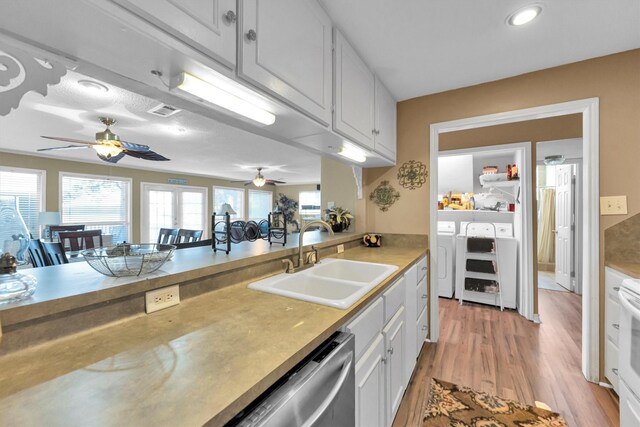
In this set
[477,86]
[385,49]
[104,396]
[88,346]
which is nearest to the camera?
[104,396]

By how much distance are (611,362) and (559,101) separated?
1.79m

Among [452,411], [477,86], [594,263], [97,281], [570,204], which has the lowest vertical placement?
[452,411]

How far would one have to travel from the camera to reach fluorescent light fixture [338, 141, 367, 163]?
5.64 ft

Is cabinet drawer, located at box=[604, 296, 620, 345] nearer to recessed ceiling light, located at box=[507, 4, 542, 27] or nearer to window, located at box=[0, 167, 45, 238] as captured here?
recessed ceiling light, located at box=[507, 4, 542, 27]

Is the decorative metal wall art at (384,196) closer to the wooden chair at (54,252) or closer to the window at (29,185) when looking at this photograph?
the wooden chair at (54,252)

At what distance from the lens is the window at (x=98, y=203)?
15.4 ft

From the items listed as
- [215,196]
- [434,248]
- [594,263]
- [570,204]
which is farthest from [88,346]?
[215,196]

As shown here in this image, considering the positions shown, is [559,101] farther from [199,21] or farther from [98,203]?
[98,203]

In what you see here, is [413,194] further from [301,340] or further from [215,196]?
[215,196]

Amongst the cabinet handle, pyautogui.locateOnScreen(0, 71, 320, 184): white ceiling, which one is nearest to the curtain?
pyautogui.locateOnScreen(0, 71, 320, 184): white ceiling

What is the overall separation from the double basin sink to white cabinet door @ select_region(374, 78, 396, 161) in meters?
0.92

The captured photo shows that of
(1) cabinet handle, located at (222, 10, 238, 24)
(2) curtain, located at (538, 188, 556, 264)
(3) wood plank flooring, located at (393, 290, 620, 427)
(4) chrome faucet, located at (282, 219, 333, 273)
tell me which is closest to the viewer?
(1) cabinet handle, located at (222, 10, 238, 24)

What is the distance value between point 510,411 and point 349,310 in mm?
1470

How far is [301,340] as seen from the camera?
71 centimetres
